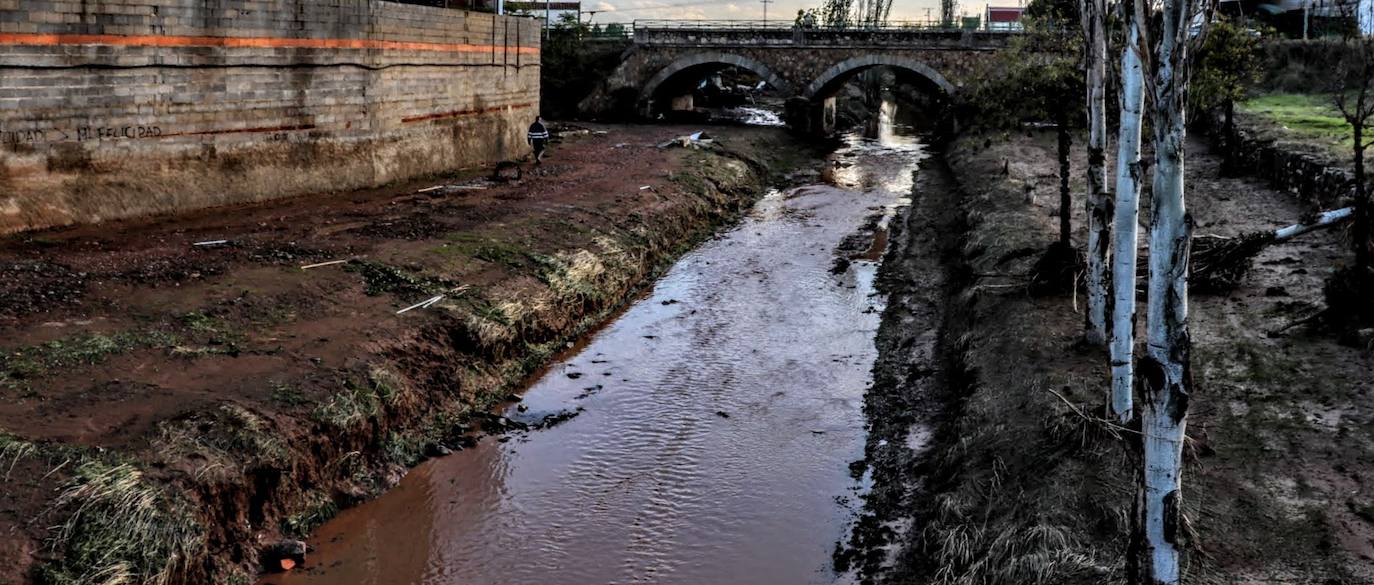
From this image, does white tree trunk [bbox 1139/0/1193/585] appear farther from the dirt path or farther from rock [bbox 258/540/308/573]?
rock [bbox 258/540/308/573]

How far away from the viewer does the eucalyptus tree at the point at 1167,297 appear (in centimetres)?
627

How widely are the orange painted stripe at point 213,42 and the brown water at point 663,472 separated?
9397 millimetres

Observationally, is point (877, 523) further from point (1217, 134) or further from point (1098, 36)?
point (1217, 134)

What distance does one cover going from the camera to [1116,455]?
433 inches

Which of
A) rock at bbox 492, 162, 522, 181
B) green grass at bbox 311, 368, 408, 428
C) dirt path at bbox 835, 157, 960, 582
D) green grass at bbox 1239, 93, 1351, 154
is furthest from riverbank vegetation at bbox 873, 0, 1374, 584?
rock at bbox 492, 162, 522, 181

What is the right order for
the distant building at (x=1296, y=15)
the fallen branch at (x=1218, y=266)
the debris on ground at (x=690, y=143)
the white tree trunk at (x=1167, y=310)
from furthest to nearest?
the distant building at (x=1296, y=15) → the debris on ground at (x=690, y=143) → the fallen branch at (x=1218, y=266) → the white tree trunk at (x=1167, y=310)

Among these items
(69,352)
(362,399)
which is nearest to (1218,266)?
(362,399)

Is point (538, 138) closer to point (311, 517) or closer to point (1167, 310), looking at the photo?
point (311, 517)

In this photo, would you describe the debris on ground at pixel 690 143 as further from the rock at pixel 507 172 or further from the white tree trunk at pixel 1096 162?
the white tree trunk at pixel 1096 162

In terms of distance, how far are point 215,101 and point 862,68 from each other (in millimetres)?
36867

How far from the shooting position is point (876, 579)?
10.9 metres

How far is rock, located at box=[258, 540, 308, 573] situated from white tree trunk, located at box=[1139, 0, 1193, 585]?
789 centimetres

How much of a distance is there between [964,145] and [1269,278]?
86.1ft

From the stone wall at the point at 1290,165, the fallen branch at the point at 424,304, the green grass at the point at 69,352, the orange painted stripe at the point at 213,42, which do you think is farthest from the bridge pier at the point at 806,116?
the green grass at the point at 69,352
